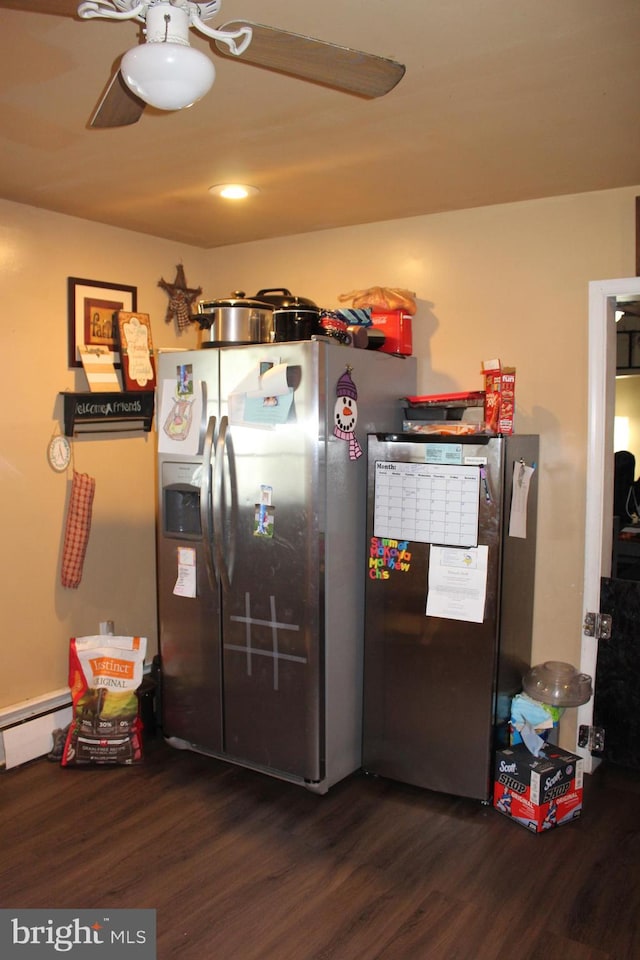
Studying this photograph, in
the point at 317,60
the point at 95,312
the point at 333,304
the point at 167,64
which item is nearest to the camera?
the point at 167,64

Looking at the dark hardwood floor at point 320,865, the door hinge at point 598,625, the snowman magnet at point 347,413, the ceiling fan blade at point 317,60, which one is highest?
the ceiling fan blade at point 317,60

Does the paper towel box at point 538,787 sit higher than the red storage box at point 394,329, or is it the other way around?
the red storage box at point 394,329

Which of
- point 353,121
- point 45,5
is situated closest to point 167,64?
point 45,5

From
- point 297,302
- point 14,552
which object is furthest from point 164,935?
point 297,302

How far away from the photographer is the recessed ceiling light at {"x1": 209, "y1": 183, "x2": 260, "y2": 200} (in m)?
2.84

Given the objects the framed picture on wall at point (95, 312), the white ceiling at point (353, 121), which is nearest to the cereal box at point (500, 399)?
the white ceiling at point (353, 121)

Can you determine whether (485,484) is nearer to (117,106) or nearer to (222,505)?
(222,505)

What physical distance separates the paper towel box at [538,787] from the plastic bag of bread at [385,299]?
1.86 meters

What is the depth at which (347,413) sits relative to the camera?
9.21ft

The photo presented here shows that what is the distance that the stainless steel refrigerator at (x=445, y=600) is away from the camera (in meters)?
2.69

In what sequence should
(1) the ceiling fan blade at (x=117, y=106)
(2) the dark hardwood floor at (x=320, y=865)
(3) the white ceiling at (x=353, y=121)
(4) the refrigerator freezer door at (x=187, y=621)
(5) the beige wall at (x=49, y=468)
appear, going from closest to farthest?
1. (1) the ceiling fan blade at (x=117, y=106)
2. (3) the white ceiling at (x=353, y=121)
3. (2) the dark hardwood floor at (x=320, y=865)
4. (4) the refrigerator freezer door at (x=187, y=621)
5. (5) the beige wall at (x=49, y=468)

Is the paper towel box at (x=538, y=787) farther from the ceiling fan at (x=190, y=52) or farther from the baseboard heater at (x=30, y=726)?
the ceiling fan at (x=190, y=52)

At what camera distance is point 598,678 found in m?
2.99

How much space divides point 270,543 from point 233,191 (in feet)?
4.60
